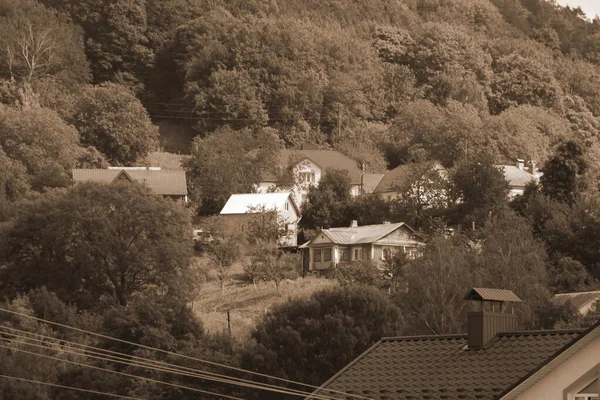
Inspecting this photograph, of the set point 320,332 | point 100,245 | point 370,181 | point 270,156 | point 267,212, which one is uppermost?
point 270,156

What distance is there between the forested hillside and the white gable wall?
15113mm

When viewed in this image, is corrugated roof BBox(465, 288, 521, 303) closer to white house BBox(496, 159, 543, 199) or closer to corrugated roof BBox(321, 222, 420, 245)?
corrugated roof BBox(321, 222, 420, 245)

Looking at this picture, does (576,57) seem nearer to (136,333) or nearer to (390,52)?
(390,52)

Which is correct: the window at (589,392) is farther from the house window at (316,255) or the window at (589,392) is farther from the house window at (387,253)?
the house window at (316,255)

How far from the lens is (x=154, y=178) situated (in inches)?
3533

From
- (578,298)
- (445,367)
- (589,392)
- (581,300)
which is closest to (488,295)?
(445,367)

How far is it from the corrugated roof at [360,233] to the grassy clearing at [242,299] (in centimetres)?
355

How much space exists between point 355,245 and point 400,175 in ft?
50.8

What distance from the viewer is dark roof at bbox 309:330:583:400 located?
2211 cm

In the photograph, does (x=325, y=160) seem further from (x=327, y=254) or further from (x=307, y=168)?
(x=327, y=254)

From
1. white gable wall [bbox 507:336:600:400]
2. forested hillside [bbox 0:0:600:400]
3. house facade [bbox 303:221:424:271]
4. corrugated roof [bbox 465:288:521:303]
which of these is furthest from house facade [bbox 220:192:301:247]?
white gable wall [bbox 507:336:600:400]

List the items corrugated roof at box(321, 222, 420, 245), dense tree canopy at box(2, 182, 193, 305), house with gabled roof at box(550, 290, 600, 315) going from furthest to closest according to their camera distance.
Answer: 1. corrugated roof at box(321, 222, 420, 245)
2. dense tree canopy at box(2, 182, 193, 305)
3. house with gabled roof at box(550, 290, 600, 315)

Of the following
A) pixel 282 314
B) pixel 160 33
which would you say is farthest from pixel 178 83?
pixel 282 314

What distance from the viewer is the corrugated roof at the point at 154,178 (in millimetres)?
88000
